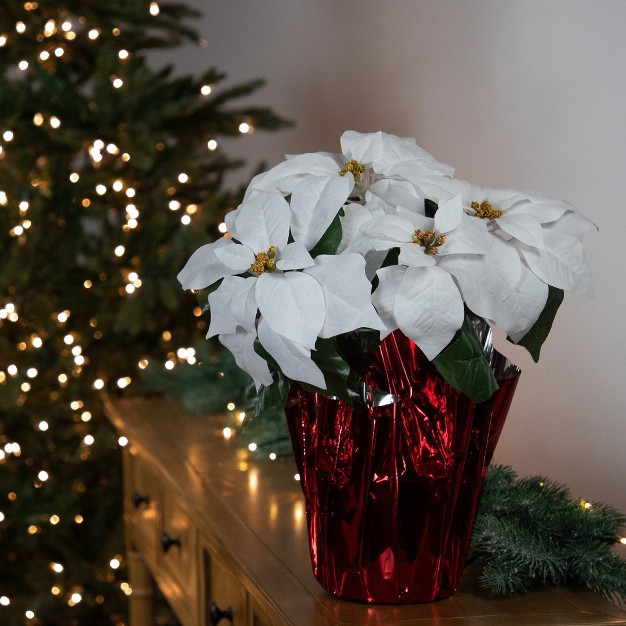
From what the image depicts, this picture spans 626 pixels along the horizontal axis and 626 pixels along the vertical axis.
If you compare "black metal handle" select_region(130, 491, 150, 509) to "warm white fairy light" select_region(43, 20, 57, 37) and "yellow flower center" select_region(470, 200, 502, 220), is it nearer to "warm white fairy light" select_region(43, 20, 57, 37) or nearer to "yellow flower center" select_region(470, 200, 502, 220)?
"yellow flower center" select_region(470, 200, 502, 220)

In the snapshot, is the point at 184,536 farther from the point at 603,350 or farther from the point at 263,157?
the point at 263,157

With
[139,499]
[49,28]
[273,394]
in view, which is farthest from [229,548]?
[49,28]

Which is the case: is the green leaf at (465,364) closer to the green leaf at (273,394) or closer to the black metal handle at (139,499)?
the green leaf at (273,394)

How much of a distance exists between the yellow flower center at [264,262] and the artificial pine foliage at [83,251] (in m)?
1.17

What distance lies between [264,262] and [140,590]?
1.14 metres

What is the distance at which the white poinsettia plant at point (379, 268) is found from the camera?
60cm

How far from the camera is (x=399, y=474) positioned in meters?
0.67

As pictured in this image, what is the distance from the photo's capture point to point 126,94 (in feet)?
5.92

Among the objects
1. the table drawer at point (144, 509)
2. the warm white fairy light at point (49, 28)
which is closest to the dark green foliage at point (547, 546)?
the table drawer at point (144, 509)

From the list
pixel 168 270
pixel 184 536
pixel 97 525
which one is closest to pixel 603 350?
pixel 184 536

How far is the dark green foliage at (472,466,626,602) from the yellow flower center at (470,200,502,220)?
0.26m

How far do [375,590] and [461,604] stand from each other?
73 mm

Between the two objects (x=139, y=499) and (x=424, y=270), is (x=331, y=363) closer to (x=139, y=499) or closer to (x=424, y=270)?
(x=424, y=270)

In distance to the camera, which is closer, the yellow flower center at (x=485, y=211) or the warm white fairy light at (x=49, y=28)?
the yellow flower center at (x=485, y=211)
